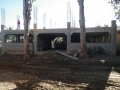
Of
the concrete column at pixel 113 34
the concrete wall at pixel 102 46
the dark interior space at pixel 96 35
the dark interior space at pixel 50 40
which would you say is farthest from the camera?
the dark interior space at pixel 50 40

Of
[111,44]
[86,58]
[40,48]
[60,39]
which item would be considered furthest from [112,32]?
[60,39]

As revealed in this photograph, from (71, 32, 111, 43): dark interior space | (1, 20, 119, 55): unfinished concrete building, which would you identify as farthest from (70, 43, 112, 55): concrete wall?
(71, 32, 111, 43): dark interior space

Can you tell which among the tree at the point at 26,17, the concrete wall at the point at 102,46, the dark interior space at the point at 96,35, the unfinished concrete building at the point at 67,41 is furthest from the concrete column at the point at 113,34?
the tree at the point at 26,17

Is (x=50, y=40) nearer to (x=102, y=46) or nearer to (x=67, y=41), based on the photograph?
(x=67, y=41)

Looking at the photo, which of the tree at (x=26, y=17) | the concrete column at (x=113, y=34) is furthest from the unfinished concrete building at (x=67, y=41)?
the tree at (x=26, y=17)

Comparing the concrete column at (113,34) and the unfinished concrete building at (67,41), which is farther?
the unfinished concrete building at (67,41)

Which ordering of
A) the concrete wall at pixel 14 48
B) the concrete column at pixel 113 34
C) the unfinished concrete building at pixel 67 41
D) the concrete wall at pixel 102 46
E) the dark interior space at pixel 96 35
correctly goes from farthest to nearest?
the dark interior space at pixel 96 35 < the concrete wall at pixel 14 48 < the concrete wall at pixel 102 46 < the unfinished concrete building at pixel 67 41 < the concrete column at pixel 113 34

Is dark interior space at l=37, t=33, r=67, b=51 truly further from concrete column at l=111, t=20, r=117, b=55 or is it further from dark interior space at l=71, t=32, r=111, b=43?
concrete column at l=111, t=20, r=117, b=55

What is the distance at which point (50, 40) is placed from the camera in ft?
94.0

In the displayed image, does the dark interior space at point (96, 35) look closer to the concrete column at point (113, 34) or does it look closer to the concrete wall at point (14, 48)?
the concrete column at point (113, 34)

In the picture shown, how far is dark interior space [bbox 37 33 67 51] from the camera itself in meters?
22.3

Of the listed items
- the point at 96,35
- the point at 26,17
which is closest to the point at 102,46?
the point at 96,35

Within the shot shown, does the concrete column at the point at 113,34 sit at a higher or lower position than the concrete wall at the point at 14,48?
higher

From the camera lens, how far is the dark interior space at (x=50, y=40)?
73.3 feet
